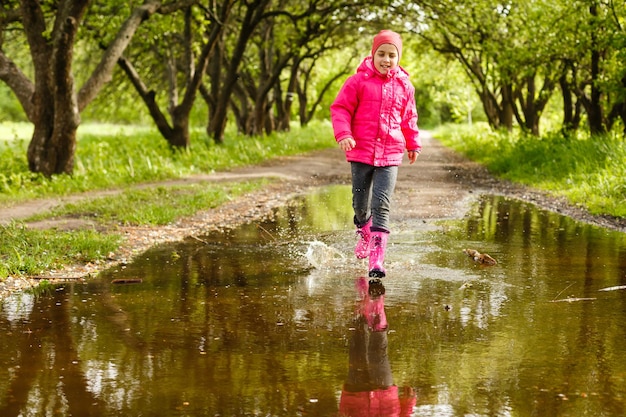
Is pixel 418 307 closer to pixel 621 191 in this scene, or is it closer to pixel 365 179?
pixel 365 179

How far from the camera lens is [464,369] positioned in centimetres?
411

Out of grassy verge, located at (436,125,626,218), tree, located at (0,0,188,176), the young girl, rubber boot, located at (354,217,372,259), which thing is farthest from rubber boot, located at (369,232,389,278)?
tree, located at (0,0,188,176)

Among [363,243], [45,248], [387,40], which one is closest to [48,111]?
[45,248]

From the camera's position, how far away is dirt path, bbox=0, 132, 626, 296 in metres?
8.85

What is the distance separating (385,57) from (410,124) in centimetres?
70

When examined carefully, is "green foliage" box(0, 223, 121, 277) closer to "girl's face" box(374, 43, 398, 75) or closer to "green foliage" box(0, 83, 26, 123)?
"girl's face" box(374, 43, 398, 75)

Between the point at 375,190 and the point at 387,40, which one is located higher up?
the point at 387,40

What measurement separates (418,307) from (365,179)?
1904mm

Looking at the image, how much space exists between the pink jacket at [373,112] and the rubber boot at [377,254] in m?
0.61

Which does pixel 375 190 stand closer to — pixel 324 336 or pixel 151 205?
pixel 324 336

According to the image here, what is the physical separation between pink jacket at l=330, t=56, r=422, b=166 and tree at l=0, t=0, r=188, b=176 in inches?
361

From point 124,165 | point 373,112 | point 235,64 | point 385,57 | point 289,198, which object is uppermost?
point 235,64

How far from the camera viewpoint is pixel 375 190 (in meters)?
7.06

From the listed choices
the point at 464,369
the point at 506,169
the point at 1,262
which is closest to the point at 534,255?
the point at 464,369
